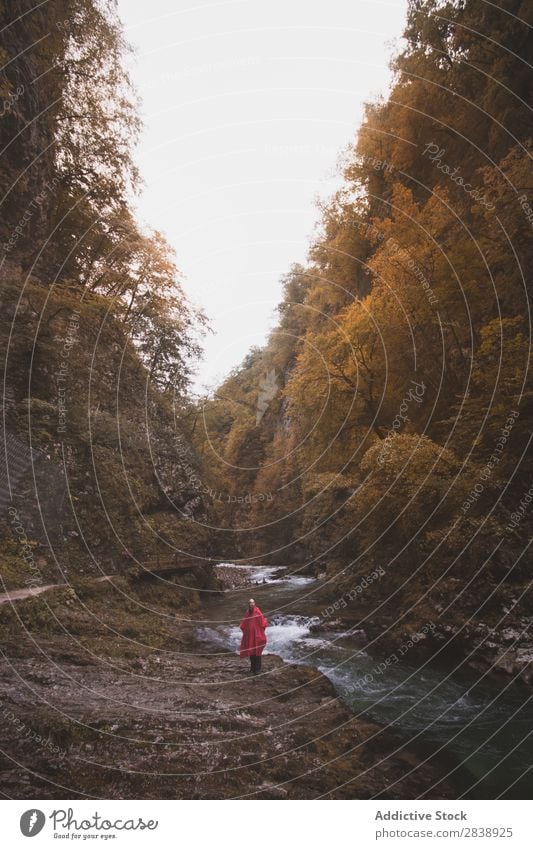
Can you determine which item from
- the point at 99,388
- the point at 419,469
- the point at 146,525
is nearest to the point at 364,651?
the point at 419,469

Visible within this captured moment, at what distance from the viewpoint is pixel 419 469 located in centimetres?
1125
